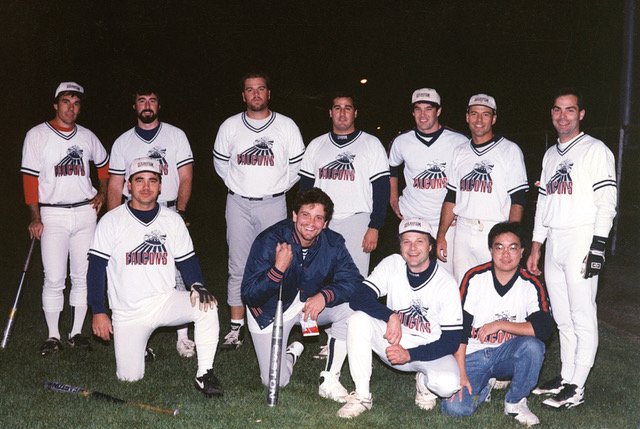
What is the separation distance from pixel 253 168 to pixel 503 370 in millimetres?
2769

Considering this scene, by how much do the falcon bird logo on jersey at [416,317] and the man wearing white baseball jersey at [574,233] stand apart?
879 millimetres

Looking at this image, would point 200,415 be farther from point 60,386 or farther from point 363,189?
point 363,189

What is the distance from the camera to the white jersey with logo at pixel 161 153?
6367 mm

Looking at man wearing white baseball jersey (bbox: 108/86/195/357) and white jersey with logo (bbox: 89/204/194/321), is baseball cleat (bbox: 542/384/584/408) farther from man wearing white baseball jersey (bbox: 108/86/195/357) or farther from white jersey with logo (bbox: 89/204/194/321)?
man wearing white baseball jersey (bbox: 108/86/195/357)

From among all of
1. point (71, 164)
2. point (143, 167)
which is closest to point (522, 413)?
point (143, 167)

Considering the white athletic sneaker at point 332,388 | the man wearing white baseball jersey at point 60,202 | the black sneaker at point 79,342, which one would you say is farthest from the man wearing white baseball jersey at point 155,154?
the white athletic sneaker at point 332,388

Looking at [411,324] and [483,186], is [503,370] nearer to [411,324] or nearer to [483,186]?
[411,324]

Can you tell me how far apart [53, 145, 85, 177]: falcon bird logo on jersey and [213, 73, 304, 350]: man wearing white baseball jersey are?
1223mm

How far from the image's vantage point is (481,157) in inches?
222

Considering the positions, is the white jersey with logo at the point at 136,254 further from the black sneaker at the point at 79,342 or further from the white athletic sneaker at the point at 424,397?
the white athletic sneaker at the point at 424,397

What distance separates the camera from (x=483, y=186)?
18.4ft

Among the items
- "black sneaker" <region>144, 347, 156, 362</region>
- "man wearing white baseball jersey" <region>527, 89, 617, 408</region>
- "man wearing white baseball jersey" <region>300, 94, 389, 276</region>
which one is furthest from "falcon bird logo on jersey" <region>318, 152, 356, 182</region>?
"black sneaker" <region>144, 347, 156, 362</region>

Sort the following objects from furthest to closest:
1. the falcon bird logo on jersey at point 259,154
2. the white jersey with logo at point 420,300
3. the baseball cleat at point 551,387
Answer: the falcon bird logo on jersey at point 259,154 < the baseball cleat at point 551,387 < the white jersey with logo at point 420,300

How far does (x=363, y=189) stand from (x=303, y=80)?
1477 inches
